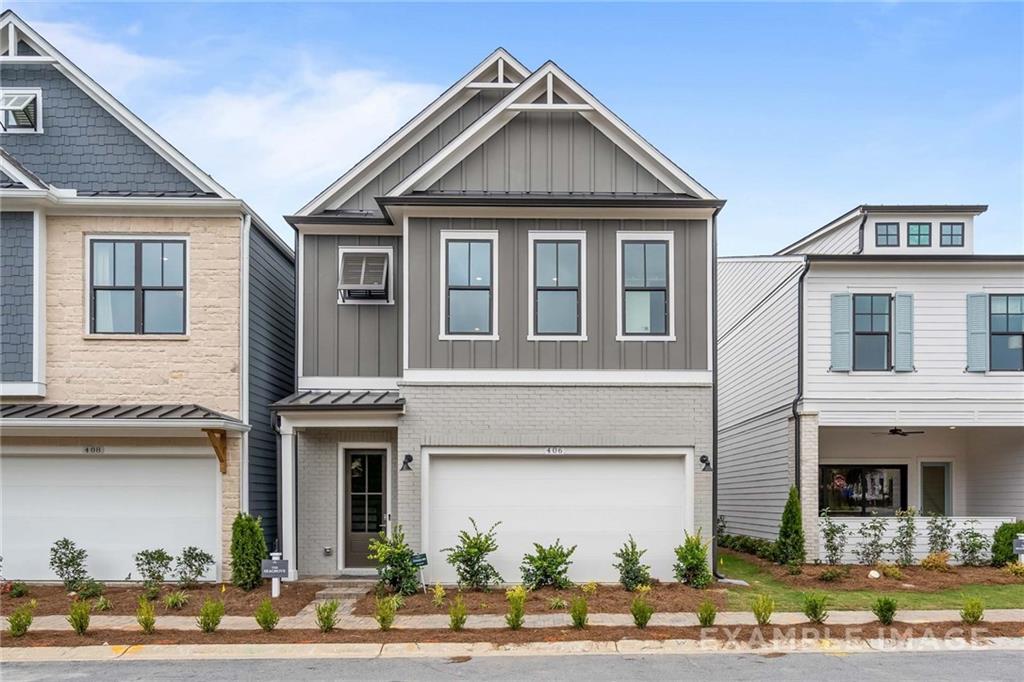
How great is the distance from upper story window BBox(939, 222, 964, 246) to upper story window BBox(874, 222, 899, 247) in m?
0.95

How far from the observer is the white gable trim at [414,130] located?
55.3 feet

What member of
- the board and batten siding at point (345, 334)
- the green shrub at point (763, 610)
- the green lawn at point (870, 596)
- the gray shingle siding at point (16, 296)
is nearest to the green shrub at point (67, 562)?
the gray shingle siding at point (16, 296)

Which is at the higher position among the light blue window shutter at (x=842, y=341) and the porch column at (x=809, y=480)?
the light blue window shutter at (x=842, y=341)

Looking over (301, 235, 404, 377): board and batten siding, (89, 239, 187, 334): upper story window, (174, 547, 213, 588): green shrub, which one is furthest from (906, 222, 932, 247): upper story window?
(174, 547, 213, 588): green shrub

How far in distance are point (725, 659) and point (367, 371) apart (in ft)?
28.5

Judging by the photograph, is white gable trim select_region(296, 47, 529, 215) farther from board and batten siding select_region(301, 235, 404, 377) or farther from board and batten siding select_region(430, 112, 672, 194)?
board and batten siding select_region(430, 112, 672, 194)

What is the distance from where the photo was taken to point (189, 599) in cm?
1384

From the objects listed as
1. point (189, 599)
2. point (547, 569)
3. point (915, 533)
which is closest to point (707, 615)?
point (547, 569)

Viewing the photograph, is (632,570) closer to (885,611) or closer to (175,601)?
(885,611)

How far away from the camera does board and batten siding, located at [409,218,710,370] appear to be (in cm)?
1521

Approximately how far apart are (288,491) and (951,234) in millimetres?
15316

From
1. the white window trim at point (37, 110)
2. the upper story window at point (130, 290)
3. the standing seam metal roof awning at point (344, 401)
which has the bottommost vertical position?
the standing seam metal roof awning at point (344, 401)

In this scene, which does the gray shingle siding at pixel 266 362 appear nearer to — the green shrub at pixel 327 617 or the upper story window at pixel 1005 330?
the green shrub at pixel 327 617

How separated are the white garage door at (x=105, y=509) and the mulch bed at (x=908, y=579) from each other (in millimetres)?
10253
